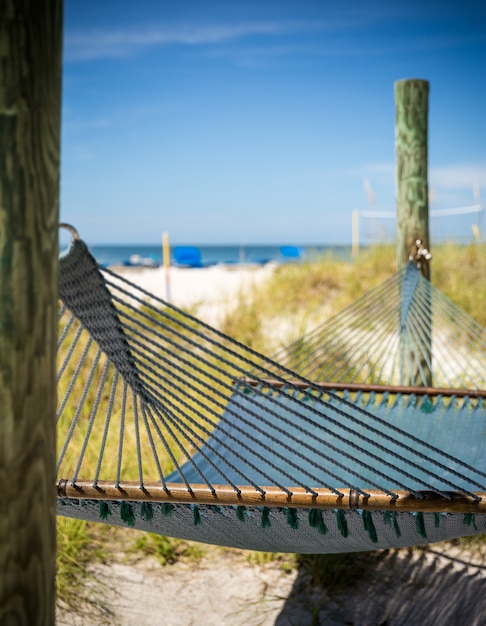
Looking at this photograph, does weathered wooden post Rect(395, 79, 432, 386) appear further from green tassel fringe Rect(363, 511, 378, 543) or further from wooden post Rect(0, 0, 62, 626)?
wooden post Rect(0, 0, 62, 626)

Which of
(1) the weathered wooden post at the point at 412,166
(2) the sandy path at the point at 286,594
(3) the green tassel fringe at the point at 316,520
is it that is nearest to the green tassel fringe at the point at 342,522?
(3) the green tassel fringe at the point at 316,520

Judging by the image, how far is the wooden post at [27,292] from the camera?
2.68ft

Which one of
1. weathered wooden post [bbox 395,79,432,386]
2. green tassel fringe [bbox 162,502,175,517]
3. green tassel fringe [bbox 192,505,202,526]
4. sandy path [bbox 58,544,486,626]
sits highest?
weathered wooden post [bbox 395,79,432,386]

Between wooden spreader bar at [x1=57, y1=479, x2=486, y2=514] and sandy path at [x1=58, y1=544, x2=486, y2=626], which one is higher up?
wooden spreader bar at [x1=57, y1=479, x2=486, y2=514]

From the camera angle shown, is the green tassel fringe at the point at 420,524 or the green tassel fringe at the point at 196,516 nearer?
the green tassel fringe at the point at 420,524

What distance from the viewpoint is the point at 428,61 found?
41125mm

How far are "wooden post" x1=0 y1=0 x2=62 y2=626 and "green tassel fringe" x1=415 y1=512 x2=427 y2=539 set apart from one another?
2.41ft

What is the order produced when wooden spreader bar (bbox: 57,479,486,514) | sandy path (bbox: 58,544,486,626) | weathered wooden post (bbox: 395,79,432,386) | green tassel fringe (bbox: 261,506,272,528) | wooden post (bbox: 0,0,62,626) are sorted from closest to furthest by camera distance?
wooden post (bbox: 0,0,62,626) → wooden spreader bar (bbox: 57,479,486,514) → green tassel fringe (bbox: 261,506,272,528) → sandy path (bbox: 58,544,486,626) → weathered wooden post (bbox: 395,79,432,386)

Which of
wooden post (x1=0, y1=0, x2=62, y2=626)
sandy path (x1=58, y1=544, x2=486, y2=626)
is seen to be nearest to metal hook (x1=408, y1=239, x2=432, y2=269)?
sandy path (x1=58, y1=544, x2=486, y2=626)

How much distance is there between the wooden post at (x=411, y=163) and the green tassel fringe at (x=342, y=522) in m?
1.79

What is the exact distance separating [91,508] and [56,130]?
899mm

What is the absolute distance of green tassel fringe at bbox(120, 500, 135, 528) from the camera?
1493 millimetres

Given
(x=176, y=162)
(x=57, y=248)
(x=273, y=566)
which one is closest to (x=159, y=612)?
(x=273, y=566)

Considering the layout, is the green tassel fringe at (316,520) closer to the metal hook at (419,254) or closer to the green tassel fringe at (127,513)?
the green tassel fringe at (127,513)
